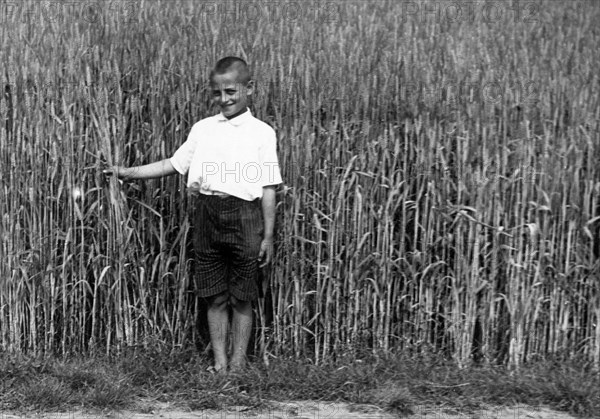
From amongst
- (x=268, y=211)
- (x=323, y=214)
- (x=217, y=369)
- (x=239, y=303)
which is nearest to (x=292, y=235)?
(x=323, y=214)

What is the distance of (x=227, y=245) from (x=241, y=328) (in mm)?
502

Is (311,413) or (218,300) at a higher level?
(218,300)

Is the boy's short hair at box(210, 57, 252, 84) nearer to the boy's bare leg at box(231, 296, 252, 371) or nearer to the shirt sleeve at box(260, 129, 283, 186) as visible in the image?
the shirt sleeve at box(260, 129, 283, 186)

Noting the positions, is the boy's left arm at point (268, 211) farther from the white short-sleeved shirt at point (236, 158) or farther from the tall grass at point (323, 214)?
the tall grass at point (323, 214)

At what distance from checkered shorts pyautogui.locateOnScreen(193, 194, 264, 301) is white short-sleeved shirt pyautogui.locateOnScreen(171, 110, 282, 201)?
77 mm

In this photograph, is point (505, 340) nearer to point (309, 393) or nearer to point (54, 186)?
point (309, 393)

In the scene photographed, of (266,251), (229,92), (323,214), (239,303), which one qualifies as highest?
(229,92)

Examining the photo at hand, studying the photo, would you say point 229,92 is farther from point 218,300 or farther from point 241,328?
point 241,328

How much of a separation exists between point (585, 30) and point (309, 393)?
14.9 feet

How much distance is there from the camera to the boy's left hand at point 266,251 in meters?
4.68

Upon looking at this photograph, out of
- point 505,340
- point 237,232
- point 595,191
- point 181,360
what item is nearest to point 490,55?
point 595,191

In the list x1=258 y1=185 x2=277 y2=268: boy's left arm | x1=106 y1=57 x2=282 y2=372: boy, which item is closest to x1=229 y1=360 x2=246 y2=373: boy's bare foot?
x1=106 y1=57 x2=282 y2=372: boy

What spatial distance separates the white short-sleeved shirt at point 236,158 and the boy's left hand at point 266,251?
0.26 metres

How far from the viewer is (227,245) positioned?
4.71m
